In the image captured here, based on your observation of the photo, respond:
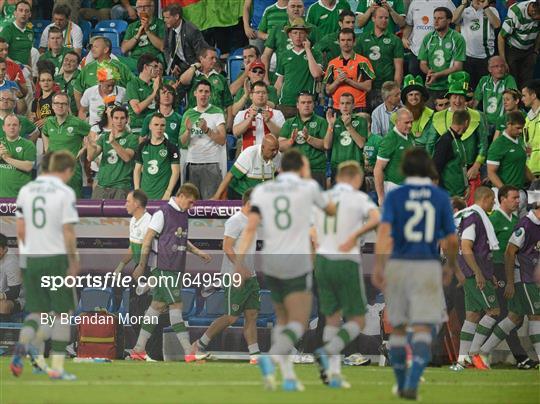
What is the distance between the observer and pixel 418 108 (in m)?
17.2

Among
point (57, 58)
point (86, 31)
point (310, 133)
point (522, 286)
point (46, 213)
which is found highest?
point (86, 31)

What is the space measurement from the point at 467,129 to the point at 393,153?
1.10 m

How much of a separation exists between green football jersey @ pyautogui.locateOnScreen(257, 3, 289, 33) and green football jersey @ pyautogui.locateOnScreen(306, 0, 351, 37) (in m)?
0.38

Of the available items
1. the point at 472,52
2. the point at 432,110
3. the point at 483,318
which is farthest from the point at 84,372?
the point at 472,52

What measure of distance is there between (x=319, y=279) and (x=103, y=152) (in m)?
5.30

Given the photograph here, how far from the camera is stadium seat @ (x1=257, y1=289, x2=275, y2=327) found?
15984 mm

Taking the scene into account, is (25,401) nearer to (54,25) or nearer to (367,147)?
(367,147)

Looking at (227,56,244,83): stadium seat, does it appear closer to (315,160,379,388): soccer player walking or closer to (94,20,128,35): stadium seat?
(94,20,128,35): stadium seat

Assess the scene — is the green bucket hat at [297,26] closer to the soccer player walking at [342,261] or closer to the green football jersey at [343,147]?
the green football jersey at [343,147]

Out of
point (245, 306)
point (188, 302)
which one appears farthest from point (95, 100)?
point (245, 306)

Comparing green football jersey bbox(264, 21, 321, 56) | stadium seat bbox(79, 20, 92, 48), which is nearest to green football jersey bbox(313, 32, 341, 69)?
green football jersey bbox(264, 21, 321, 56)

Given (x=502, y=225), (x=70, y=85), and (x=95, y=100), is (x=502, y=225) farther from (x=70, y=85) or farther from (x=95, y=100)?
(x=70, y=85)

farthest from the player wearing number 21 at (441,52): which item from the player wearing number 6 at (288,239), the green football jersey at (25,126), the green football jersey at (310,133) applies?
the player wearing number 6 at (288,239)

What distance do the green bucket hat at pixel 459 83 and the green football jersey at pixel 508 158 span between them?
3.19ft
